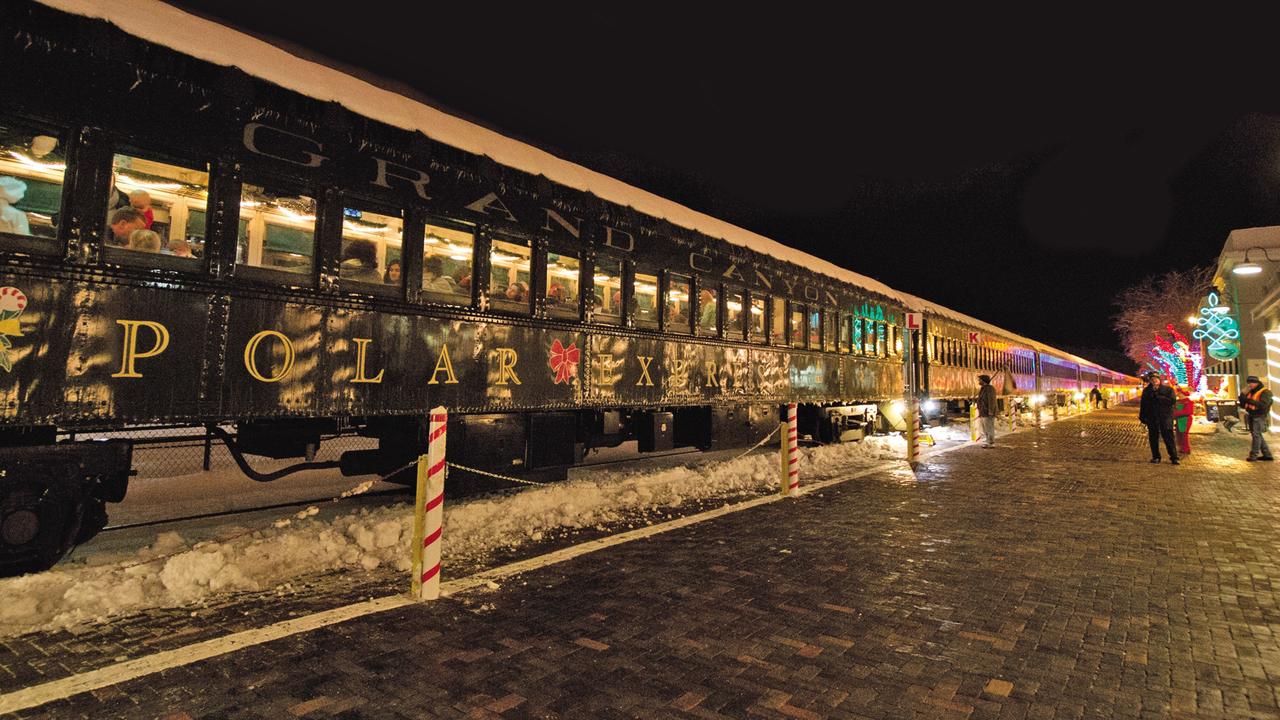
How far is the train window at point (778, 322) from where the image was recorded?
412 inches

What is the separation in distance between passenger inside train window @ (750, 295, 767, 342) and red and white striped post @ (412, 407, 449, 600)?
665 cm

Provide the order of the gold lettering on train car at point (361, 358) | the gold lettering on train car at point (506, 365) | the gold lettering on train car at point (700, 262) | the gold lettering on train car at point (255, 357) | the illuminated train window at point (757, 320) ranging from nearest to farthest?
the gold lettering on train car at point (255, 357), the gold lettering on train car at point (361, 358), the gold lettering on train car at point (506, 365), the gold lettering on train car at point (700, 262), the illuminated train window at point (757, 320)

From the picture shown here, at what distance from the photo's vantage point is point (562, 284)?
702 centimetres

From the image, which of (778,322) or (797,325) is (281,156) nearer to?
(778,322)

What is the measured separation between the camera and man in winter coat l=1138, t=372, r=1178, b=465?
37.4 ft

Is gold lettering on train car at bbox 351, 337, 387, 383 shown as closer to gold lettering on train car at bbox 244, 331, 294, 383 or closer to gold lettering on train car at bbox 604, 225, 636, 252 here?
gold lettering on train car at bbox 244, 331, 294, 383

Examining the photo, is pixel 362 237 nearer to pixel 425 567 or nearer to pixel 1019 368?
pixel 425 567

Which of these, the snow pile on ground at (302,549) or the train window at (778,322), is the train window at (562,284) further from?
the train window at (778,322)

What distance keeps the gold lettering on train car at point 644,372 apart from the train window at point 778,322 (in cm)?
323

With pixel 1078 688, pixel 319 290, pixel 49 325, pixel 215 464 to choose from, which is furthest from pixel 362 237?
pixel 215 464

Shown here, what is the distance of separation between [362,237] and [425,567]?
9.84 feet

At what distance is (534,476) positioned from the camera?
6.85 metres

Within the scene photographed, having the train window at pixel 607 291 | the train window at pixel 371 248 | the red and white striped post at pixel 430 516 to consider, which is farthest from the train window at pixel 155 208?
the train window at pixel 607 291

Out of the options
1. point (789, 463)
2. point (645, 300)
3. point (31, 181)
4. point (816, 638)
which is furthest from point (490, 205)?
point (816, 638)
